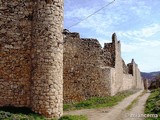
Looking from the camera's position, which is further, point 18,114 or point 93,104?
point 93,104

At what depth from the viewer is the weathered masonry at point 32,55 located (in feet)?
39.3

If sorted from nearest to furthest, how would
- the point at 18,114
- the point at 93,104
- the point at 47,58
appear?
the point at 18,114 < the point at 47,58 < the point at 93,104

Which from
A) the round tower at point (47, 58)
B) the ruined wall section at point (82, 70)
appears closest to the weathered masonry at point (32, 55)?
the round tower at point (47, 58)

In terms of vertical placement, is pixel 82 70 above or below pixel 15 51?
below

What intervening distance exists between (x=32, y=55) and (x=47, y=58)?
733mm

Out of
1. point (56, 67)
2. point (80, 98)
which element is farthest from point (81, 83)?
point (56, 67)

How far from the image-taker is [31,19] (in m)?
12.7

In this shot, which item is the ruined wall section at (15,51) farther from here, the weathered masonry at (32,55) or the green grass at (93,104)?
the green grass at (93,104)

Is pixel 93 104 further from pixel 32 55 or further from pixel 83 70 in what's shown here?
pixel 32 55

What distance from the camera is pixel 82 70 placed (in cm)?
2019

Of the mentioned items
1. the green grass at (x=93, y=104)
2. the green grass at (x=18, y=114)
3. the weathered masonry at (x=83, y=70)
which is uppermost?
the weathered masonry at (x=83, y=70)

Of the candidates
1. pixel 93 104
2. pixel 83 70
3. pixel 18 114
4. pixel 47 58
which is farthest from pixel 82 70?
pixel 18 114

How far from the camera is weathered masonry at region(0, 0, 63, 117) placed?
11992 millimetres

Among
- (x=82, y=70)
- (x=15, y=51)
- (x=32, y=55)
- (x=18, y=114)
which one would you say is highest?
(x=15, y=51)
